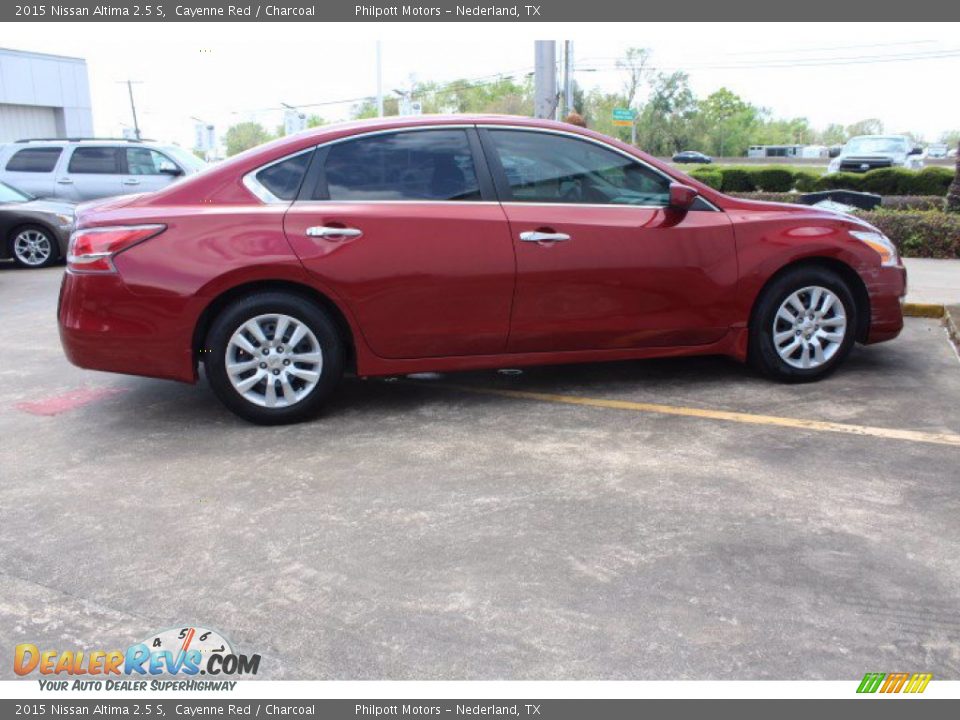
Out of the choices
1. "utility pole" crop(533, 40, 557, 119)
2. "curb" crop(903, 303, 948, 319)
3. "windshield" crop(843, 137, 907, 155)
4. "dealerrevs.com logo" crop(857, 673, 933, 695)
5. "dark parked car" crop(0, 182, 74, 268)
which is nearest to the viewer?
"dealerrevs.com logo" crop(857, 673, 933, 695)

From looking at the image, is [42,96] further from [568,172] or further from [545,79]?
[568,172]

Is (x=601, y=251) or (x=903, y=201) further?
(x=903, y=201)

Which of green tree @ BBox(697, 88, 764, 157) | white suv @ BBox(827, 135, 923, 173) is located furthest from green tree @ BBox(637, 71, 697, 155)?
white suv @ BBox(827, 135, 923, 173)

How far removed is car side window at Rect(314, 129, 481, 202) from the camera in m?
4.96

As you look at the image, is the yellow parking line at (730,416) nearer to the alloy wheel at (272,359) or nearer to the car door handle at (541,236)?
the car door handle at (541,236)

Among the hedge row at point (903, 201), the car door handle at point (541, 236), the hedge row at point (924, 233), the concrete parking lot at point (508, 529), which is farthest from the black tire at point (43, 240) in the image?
the hedge row at point (903, 201)

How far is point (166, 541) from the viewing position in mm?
3551

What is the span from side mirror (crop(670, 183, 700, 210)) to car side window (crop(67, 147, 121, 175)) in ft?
38.4

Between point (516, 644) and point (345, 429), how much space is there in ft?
7.58

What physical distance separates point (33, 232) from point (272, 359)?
347 inches

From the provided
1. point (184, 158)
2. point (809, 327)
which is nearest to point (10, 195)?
point (184, 158)

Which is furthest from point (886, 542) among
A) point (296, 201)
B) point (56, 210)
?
point (56, 210)

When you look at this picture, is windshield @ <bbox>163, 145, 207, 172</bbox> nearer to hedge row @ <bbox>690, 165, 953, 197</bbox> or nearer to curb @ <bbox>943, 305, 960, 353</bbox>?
curb @ <bbox>943, 305, 960, 353</bbox>

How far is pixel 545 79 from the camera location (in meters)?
11.1
